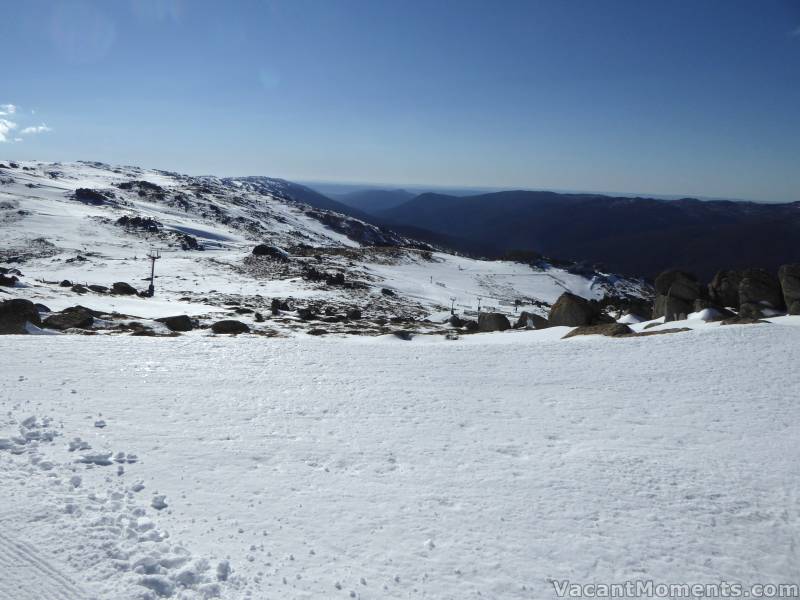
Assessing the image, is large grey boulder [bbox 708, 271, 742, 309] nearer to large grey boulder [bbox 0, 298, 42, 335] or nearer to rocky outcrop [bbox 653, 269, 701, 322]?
rocky outcrop [bbox 653, 269, 701, 322]

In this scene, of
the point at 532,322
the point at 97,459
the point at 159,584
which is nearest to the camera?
the point at 159,584

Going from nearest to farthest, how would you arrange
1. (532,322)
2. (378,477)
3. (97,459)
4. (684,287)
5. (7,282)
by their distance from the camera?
(97,459), (378,477), (684,287), (532,322), (7,282)

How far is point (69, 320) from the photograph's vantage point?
23.1 m

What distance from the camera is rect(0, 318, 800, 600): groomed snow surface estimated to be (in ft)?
22.6

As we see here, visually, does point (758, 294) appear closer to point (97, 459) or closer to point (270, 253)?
point (97, 459)

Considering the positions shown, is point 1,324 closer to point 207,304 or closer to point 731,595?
point 207,304

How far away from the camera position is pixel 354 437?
11.1 m

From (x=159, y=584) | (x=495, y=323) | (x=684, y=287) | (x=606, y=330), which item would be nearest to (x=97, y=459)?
(x=159, y=584)

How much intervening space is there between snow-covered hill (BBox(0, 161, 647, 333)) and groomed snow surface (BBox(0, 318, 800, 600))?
15646 millimetres

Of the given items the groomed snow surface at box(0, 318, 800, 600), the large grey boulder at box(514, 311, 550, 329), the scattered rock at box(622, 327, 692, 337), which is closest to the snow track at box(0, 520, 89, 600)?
the groomed snow surface at box(0, 318, 800, 600)

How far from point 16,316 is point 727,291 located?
3882 cm

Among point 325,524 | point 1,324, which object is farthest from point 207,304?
point 325,524

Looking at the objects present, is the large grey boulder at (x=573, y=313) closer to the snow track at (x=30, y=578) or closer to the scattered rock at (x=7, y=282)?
the snow track at (x=30, y=578)

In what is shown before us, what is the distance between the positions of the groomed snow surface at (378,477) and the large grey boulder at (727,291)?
12.9 metres
